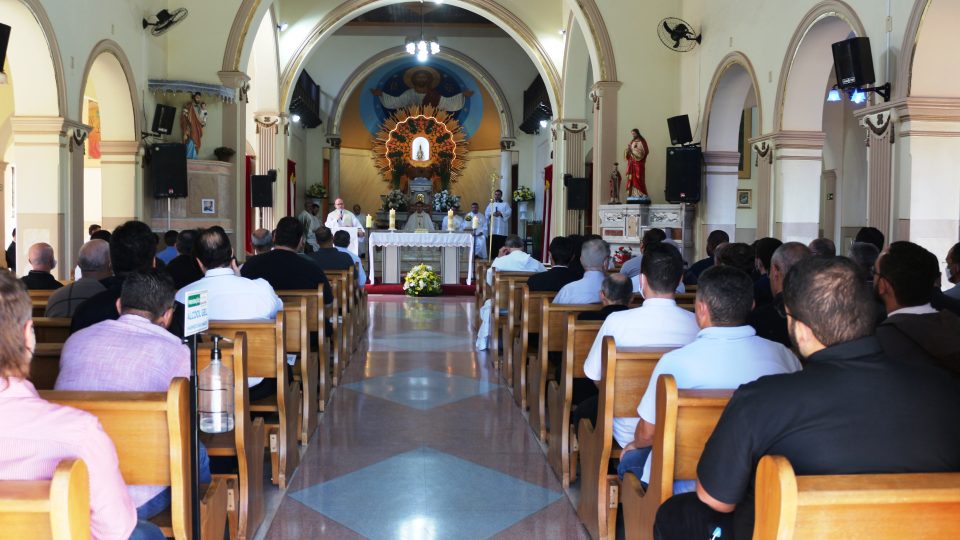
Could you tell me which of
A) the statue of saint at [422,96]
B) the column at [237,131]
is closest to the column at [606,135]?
the column at [237,131]

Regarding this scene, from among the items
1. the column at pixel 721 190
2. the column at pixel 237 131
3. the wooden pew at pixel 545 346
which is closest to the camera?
the wooden pew at pixel 545 346

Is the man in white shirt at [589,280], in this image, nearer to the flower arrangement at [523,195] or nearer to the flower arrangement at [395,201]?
the flower arrangement at [523,195]

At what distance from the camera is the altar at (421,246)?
533 inches

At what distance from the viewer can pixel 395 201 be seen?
20.0 m

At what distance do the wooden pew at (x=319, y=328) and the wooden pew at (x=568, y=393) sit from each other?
1.67 metres

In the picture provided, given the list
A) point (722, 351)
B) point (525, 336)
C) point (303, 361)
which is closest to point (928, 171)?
point (525, 336)

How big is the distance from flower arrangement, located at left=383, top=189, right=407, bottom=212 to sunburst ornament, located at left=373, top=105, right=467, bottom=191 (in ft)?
4.82

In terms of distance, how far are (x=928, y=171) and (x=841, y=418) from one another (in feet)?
17.9

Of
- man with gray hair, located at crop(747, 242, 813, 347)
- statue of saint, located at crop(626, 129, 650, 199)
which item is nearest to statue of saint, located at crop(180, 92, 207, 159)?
statue of saint, located at crop(626, 129, 650, 199)

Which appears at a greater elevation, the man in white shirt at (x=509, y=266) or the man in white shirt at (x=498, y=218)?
the man in white shirt at (x=498, y=218)

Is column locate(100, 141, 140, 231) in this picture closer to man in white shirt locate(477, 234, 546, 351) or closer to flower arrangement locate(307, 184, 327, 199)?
man in white shirt locate(477, 234, 546, 351)

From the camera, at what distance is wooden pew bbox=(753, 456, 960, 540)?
1.48 meters

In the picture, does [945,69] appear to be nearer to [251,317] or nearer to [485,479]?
[485,479]

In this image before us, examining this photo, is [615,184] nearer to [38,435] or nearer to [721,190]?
[721,190]
